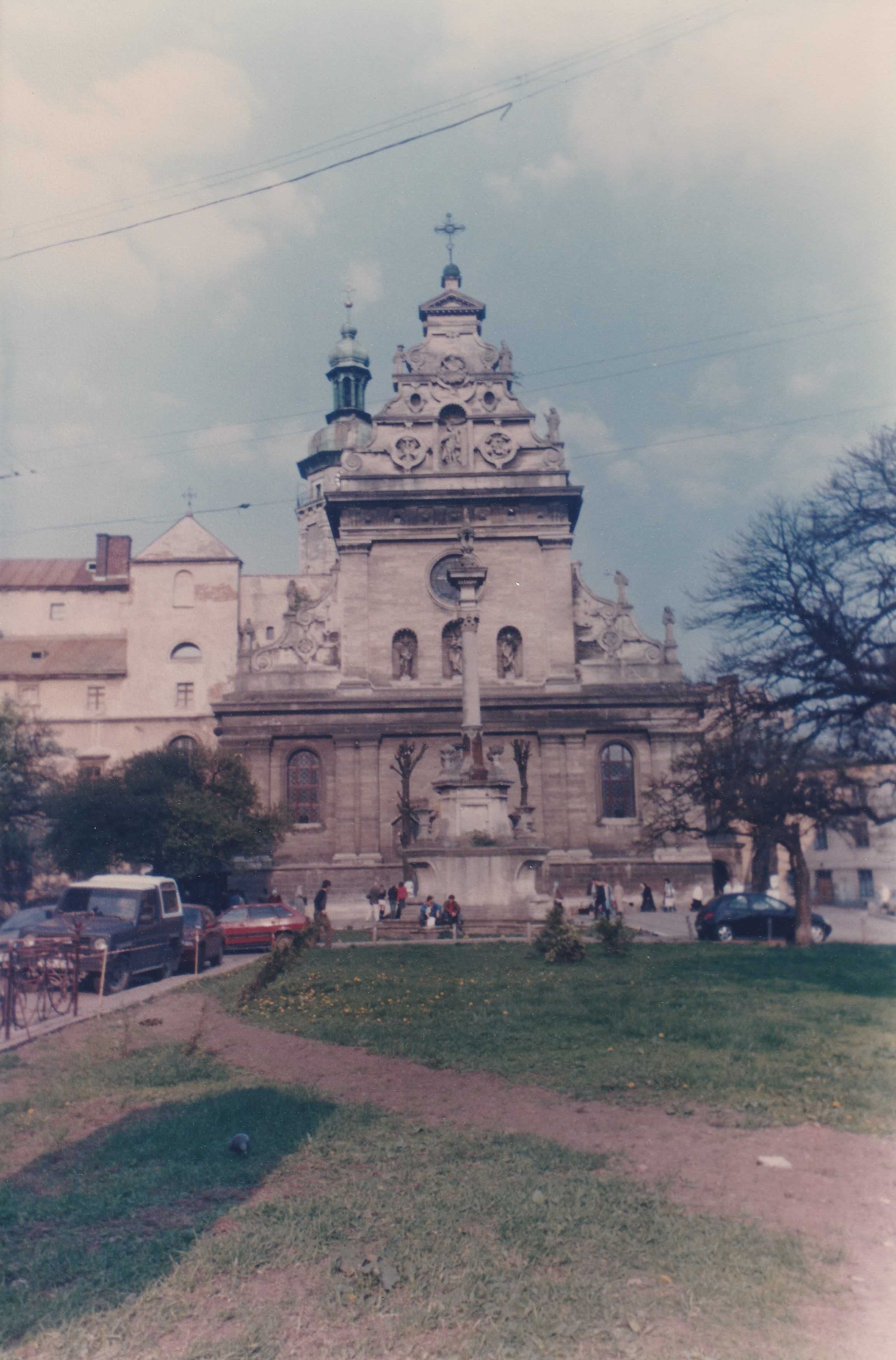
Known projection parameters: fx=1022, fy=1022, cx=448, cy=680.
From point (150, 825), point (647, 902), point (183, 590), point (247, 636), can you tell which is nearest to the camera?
point (150, 825)


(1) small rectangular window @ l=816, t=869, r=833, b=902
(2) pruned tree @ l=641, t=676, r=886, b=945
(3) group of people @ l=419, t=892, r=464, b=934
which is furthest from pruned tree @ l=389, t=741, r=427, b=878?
(1) small rectangular window @ l=816, t=869, r=833, b=902

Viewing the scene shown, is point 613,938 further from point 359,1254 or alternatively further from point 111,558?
point 111,558

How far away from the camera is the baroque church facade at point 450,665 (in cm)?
3766

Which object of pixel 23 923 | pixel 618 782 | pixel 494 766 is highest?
pixel 494 766

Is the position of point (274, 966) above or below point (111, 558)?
below

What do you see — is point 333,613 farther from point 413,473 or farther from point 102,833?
point 102,833

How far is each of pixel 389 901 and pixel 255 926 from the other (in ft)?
32.5

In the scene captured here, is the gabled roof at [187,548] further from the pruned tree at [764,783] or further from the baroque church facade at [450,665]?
the pruned tree at [764,783]

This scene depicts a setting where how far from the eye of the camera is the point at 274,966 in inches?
561

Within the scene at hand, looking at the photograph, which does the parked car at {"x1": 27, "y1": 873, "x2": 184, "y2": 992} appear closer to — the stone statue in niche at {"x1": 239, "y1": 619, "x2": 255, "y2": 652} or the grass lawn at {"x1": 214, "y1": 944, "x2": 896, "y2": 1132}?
the grass lawn at {"x1": 214, "y1": 944, "x2": 896, "y2": 1132}

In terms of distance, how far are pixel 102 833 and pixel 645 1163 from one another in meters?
28.7

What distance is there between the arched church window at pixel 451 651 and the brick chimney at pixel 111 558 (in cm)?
1872

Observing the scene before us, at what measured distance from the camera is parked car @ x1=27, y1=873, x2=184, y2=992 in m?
16.0

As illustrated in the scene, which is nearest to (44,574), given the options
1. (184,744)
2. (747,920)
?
(184,744)
